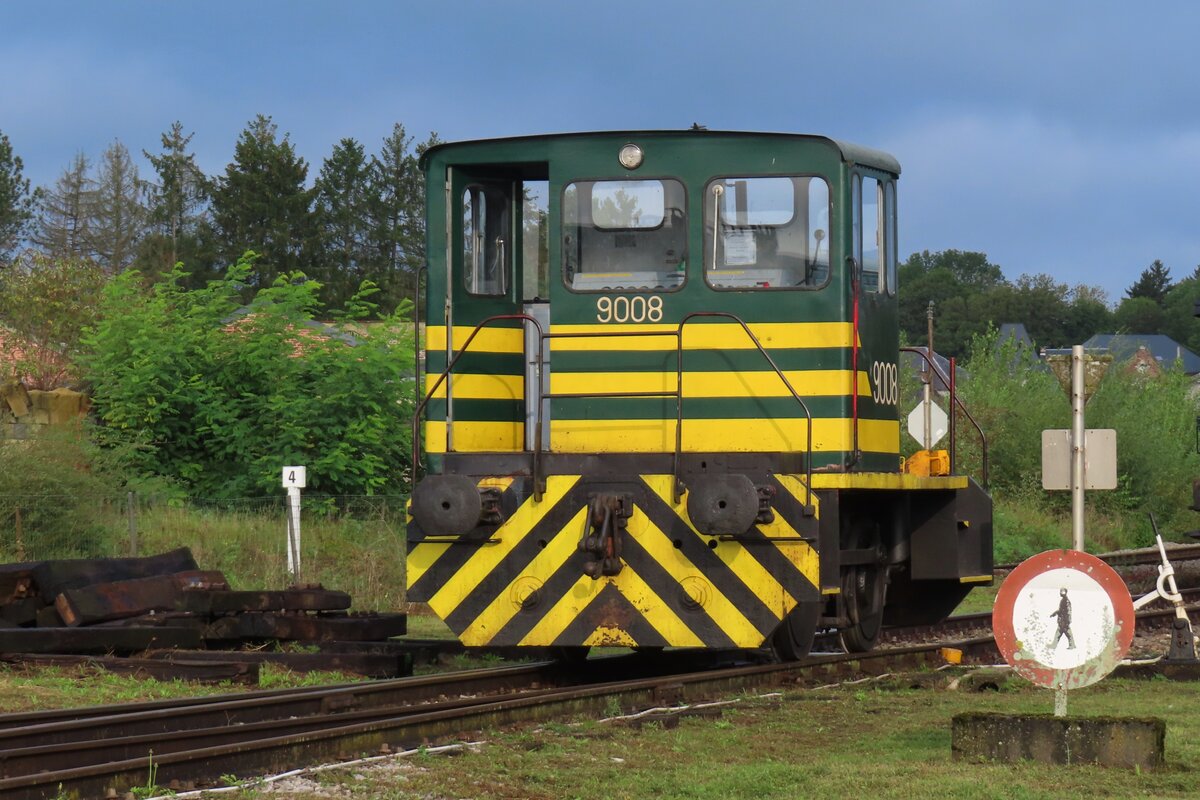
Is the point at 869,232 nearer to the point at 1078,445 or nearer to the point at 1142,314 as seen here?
the point at 1078,445

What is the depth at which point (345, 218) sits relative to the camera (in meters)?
67.0

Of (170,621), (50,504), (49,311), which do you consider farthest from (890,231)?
(49,311)

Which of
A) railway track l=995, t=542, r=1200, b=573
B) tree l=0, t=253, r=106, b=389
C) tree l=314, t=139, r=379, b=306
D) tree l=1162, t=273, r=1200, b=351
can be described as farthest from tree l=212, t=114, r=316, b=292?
tree l=1162, t=273, r=1200, b=351

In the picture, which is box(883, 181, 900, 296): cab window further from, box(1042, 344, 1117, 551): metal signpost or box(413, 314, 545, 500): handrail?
box(413, 314, 545, 500): handrail

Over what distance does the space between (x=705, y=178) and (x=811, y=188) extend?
649 millimetres

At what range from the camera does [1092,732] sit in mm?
6770

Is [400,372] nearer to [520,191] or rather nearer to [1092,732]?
[520,191]

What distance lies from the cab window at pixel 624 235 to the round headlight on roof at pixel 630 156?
0.10 m

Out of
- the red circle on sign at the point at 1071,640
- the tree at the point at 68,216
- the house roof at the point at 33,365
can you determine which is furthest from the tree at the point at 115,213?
the red circle on sign at the point at 1071,640

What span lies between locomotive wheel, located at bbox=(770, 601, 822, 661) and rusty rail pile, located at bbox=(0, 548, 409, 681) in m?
2.42

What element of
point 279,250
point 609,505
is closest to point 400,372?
point 609,505

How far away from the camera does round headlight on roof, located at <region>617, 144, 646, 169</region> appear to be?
10.3 m

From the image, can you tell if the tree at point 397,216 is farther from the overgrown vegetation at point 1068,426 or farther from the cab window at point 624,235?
the cab window at point 624,235

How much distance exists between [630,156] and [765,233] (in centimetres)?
96
